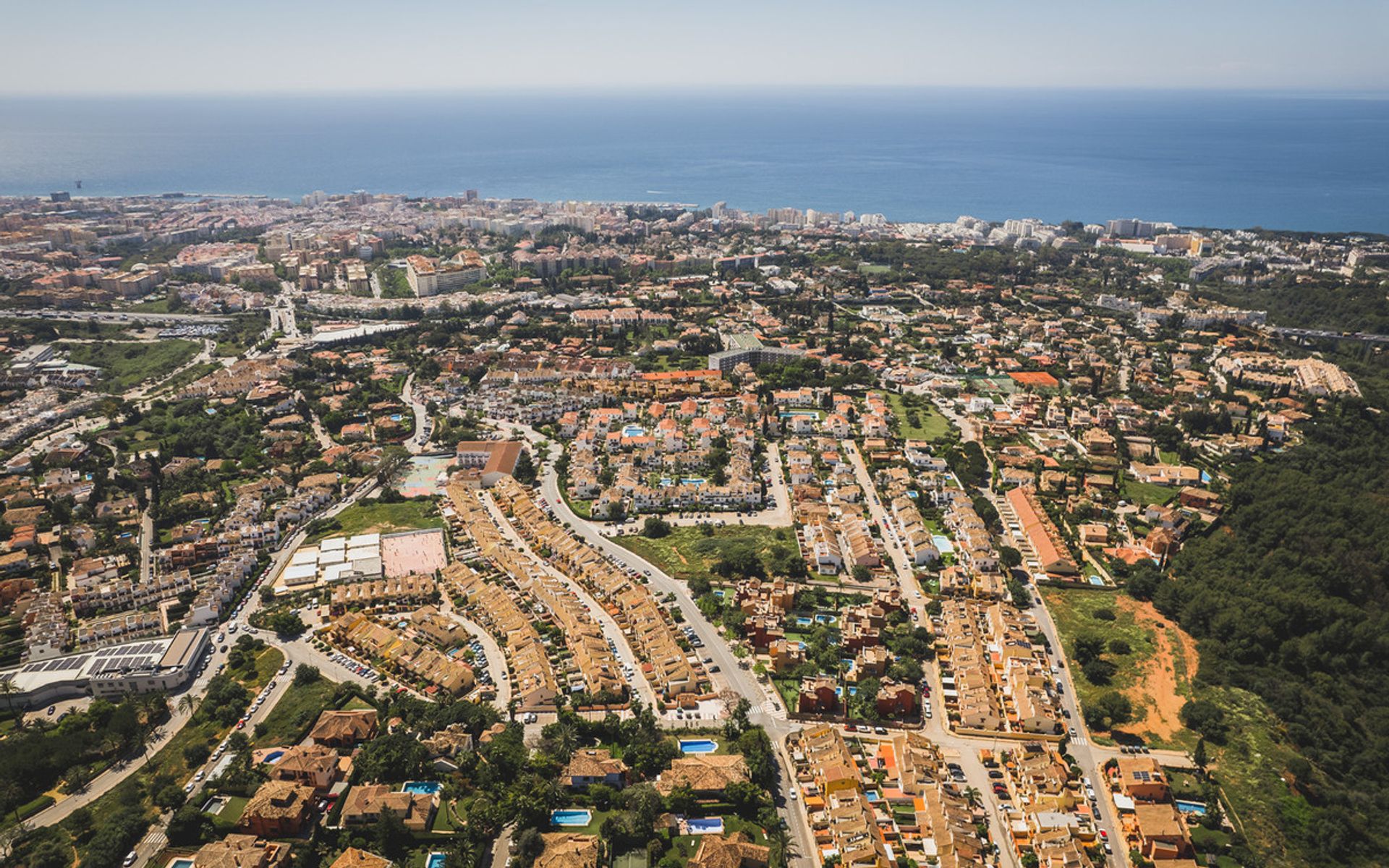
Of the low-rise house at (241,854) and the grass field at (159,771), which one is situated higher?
the low-rise house at (241,854)

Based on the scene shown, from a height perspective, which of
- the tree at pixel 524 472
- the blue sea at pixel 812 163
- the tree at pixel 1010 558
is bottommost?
the tree at pixel 524 472

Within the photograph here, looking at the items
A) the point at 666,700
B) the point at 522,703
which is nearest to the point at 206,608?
the point at 522,703

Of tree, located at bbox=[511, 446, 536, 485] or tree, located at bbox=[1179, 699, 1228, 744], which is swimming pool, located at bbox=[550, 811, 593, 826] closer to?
tree, located at bbox=[1179, 699, 1228, 744]

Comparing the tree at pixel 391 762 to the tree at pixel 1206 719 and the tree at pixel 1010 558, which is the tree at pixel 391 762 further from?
the tree at pixel 1010 558

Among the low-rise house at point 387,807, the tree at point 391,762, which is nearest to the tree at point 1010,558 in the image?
the tree at point 391,762

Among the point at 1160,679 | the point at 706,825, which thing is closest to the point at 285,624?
the point at 706,825

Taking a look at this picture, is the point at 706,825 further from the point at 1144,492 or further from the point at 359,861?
the point at 1144,492

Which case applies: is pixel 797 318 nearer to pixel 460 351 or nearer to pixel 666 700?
pixel 460 351
